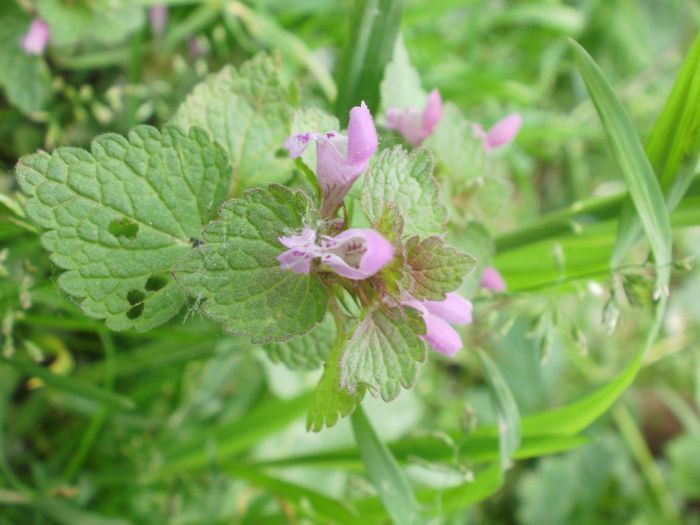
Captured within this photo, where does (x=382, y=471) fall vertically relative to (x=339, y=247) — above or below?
Result: below

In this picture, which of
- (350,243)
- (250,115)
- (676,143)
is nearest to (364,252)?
(350,243)

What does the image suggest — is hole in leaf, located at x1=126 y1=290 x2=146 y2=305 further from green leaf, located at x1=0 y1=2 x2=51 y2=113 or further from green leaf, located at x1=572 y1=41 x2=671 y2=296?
green leaf, located at x1=0 y1=2 x2=51 y2=113

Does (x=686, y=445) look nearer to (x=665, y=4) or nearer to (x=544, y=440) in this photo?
(x=544, y=440)

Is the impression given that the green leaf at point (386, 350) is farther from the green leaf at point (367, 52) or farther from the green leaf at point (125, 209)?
the green leaf at point (367, 52)

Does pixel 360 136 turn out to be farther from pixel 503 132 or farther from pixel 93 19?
pixel 93 19

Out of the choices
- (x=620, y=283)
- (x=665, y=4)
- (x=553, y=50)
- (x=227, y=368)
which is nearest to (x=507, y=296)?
(x=620, y=283)

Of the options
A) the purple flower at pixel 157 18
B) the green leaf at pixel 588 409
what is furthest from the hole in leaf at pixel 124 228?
the purple flower at pixel 157 18
